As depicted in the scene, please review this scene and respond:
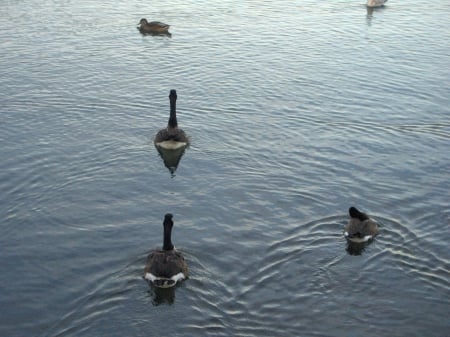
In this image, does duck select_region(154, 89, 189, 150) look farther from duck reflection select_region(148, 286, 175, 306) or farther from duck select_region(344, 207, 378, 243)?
duck reflection select_region(148, 286, 175, 306)

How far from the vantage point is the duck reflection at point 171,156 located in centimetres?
2968

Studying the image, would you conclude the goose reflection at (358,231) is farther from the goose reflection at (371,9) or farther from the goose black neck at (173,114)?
the goose reflection at (371,9)

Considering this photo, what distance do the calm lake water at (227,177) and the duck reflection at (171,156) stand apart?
28 cm

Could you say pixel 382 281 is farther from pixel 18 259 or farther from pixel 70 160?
pixel 70 160

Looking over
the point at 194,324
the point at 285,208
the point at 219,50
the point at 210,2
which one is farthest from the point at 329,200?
the point at 210,2

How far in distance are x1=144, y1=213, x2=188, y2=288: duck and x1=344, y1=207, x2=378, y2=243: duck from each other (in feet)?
18.2

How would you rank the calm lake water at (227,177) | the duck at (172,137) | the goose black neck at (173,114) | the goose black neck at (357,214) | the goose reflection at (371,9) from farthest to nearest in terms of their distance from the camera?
the goose reflection at (371,9) < the goose black neck at (173,114) < the duck at (172,137) < the goose black neck at (357,214) < the calm lake water at (227,177)

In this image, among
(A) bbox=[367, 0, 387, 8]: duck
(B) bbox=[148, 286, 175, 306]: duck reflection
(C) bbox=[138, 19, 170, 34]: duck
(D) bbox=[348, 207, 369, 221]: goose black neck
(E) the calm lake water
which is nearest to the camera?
(E) the calm lake water

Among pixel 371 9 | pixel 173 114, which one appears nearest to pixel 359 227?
pixel 173 114

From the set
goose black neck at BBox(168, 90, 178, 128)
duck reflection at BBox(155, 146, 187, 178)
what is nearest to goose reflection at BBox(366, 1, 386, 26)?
goose black neck at BBox(168, 90, 178, 128)

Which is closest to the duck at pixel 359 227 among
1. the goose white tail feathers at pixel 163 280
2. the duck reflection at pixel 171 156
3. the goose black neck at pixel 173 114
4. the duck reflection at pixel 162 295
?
the goose white tail feathers at pixel 163 280

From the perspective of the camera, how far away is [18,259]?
22.6 meters

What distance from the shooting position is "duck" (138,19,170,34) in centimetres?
4703

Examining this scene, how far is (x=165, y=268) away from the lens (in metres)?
21.0
